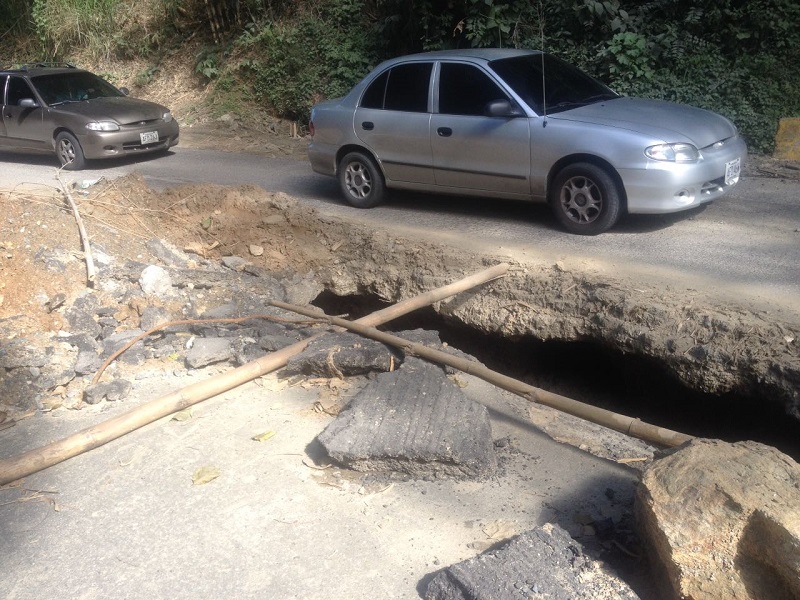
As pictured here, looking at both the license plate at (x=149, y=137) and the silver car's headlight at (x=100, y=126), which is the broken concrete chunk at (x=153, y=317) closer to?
the silver car's headlight at (x=100, y=126)

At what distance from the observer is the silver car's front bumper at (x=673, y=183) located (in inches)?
281

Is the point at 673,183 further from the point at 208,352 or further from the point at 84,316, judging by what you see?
the point at 84,316

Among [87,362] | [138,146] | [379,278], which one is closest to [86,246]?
[87,362]

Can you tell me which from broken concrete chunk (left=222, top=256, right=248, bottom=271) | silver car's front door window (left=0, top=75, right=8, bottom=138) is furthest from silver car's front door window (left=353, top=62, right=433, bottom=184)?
silver car's front door window (left=0, top=75, right=8, bottom=138)

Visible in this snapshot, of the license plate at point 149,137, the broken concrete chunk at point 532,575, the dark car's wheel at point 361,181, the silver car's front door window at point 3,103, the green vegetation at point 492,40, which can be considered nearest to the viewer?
the broken concrete chunk at point 532,575

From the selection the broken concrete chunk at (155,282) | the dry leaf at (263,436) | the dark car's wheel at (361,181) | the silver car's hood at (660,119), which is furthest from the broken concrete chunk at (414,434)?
the dark car's wheel at (361,181)

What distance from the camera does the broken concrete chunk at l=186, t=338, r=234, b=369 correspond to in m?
5.64

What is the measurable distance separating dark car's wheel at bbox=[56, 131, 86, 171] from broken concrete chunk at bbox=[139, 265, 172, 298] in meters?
7.19

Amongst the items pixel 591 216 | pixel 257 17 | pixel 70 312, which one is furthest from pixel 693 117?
pixel 257 17

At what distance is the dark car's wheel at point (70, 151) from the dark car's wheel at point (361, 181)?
5.83 metres

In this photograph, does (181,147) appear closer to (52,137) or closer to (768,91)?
(52,137)

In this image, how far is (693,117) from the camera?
7.77m

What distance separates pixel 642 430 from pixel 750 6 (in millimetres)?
9918

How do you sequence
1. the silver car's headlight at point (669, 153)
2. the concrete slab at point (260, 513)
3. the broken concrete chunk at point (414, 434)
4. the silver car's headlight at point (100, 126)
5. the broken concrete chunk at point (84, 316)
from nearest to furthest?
the concrete slab at point (260, 513) → the broken concrete chunk at point (414, 434) → the broken concrete chunk at point (84, 316) → the silver car's headlight at point (669, 153) → the silver car's headlight at point (100, 126)
